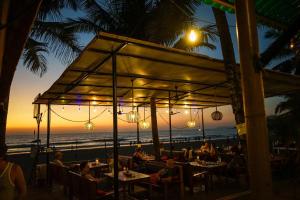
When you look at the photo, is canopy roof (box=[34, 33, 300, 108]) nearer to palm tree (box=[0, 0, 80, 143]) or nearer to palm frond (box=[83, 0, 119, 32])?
palm tree (box=[0, 0, 80, 143])

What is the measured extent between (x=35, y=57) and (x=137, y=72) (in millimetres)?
5078

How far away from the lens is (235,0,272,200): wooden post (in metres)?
2.03

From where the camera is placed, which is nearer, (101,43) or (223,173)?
(101,43)

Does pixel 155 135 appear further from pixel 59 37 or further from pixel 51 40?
pixel 51 40

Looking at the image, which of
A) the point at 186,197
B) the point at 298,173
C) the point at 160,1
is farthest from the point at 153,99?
the point at 298,173

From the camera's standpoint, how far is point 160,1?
938 cm

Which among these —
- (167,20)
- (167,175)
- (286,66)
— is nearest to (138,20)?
(167,20)

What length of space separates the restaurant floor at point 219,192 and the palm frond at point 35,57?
4.80 metres

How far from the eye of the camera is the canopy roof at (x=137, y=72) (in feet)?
16.2

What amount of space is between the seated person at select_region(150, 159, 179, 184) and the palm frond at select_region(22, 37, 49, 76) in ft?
21.7

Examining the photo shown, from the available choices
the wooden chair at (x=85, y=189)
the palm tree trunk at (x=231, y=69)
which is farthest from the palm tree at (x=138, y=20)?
the wooden chair at (x=85, y=189)

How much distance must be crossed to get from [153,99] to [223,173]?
483 cm

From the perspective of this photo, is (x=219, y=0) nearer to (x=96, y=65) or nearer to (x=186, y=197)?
(x=96, y=65)

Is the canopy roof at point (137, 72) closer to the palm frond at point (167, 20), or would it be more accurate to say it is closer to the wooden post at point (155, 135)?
the wooden post at point (155, 135)
